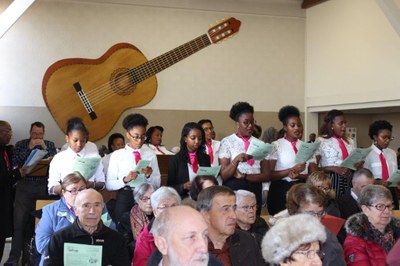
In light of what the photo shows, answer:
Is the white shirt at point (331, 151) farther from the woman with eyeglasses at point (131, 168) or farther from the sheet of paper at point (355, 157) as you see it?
the woman with eyeglasses at point (131, 168)

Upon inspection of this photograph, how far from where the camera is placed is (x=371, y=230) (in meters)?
3.73

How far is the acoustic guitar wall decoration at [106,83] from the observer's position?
26.3 ft

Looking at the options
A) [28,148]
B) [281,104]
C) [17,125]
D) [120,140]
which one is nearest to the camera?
[28,148]

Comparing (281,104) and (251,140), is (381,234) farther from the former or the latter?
(281,104)

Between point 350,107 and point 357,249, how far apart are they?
19.3ft

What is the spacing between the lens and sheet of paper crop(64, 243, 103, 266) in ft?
11.0

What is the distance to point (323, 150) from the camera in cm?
579

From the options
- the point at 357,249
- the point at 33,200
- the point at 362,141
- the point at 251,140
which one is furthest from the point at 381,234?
the point at 362,141

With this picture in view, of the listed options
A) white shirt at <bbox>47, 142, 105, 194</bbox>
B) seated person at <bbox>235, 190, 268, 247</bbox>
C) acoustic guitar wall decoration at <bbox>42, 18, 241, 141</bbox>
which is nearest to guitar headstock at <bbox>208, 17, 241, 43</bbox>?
acoustic guitar wall decoration at <bbox>42, 18, 241, 141</bbox>

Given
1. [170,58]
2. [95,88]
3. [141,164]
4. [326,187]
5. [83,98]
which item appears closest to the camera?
[326,187]

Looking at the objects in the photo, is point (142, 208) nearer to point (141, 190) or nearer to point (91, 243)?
point (141, 190)

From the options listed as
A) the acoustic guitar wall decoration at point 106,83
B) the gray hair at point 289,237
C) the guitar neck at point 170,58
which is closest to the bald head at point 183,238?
the gray hair at point 289,237

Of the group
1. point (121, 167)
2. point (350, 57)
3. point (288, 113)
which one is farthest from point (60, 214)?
point (350, 57)

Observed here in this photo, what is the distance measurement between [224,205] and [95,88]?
527cm
